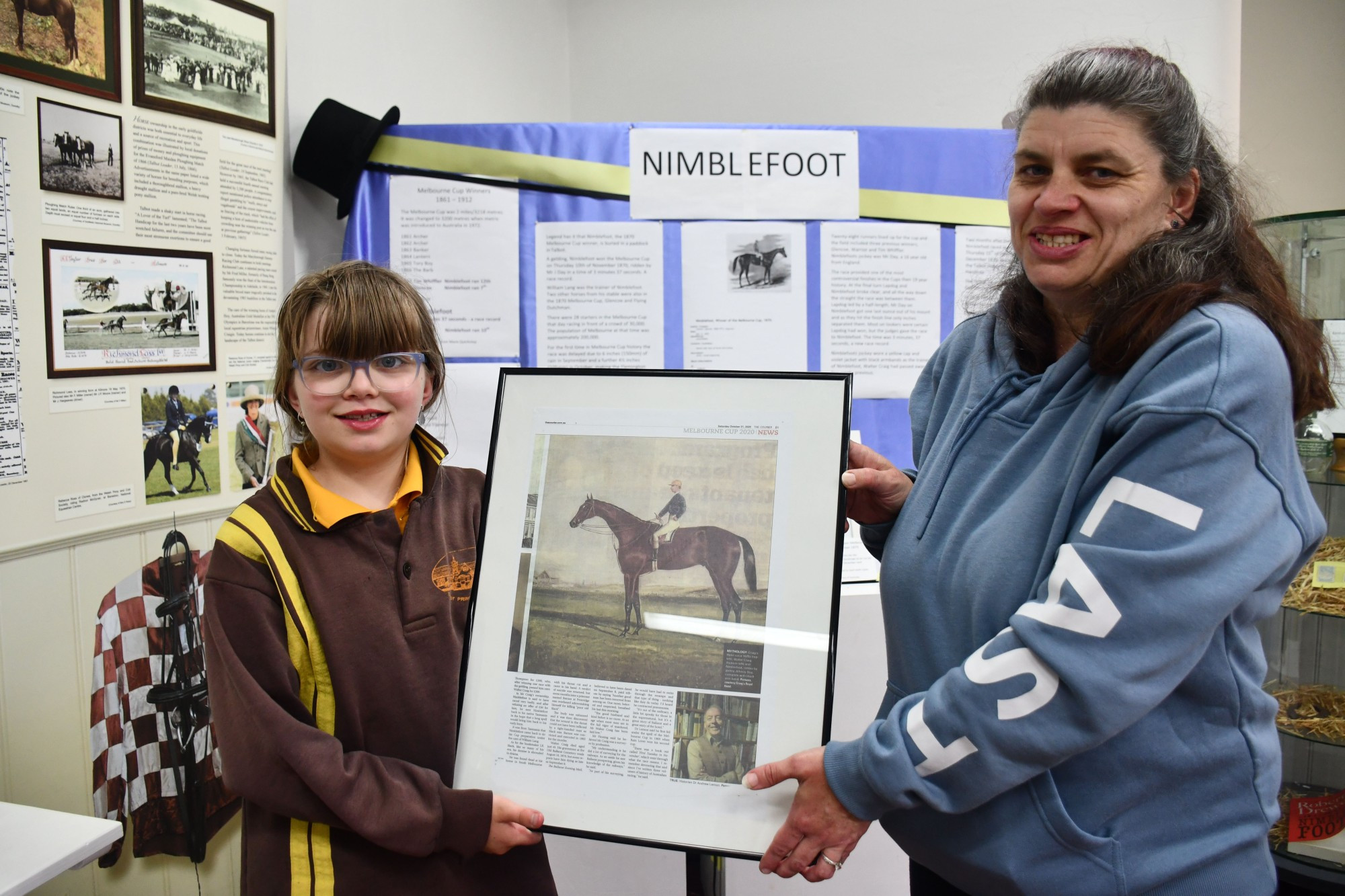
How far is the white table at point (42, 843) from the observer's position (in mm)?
1103

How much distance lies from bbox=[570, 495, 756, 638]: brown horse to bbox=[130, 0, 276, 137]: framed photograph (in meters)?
1.35

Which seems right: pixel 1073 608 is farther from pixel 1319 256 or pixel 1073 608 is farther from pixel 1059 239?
pixel 1319 256

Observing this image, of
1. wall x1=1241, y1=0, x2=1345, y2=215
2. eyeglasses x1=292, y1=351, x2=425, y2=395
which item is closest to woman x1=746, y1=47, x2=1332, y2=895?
eyeglasses x1=292, y1=351, x2=425, y2=395

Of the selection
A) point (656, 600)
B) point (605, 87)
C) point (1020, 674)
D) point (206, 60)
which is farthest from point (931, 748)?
point (605, 87)

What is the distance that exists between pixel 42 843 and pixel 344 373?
73 centimetres

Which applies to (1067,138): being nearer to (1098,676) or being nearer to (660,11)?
(1098,676)

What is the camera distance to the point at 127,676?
69.7 inches

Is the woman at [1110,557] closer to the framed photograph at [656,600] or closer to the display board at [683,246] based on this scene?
the framed photograph at [656,600]

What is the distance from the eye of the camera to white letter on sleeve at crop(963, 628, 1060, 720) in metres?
0.88

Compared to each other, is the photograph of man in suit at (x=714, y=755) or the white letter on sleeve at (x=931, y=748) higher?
the white letter on sleeve at (x=931, y=748)

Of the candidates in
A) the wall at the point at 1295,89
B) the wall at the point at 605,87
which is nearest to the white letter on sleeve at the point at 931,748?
the wall at the point at 605,87

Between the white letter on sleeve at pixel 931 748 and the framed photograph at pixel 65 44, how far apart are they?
174 centimetres

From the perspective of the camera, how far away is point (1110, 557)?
2.82 feet

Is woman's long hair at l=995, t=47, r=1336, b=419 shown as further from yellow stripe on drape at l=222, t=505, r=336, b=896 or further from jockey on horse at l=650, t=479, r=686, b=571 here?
yellow stripe on drape at l=222, t=505, r=336, b=896
